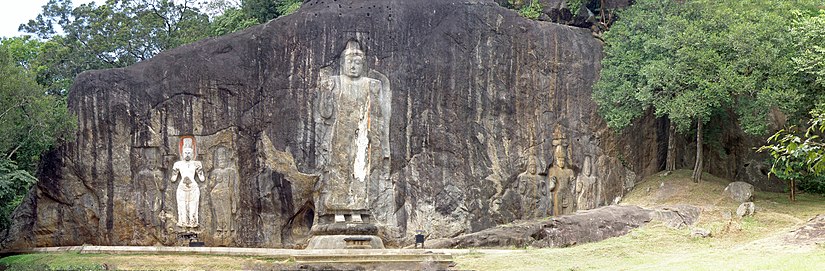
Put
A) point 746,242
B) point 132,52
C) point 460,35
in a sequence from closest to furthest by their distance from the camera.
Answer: point 746,242 → point 460,35 → point 132,52

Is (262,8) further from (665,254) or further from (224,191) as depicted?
(665,254)

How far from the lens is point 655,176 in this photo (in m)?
27.9

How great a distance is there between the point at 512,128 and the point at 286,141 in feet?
20.4

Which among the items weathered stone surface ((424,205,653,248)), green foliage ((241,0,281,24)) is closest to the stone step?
weathered stone surface ((424,205,653,248))

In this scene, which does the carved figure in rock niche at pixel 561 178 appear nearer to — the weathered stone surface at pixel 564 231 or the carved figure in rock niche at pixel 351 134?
the weathered stone surface at pixel 564 231

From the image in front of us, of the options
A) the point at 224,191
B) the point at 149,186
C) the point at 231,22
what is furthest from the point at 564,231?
the point at 231,22

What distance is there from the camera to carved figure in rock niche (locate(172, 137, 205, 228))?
25.4 m

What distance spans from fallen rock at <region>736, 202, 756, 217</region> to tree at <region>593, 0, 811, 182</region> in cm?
193

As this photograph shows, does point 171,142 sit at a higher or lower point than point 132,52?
lower

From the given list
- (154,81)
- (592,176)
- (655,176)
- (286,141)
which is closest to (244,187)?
(286,141)

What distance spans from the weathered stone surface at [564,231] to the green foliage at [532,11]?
25.9 ft

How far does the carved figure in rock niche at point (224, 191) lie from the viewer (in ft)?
83.7

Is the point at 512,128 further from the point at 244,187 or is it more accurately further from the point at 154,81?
the point at 154,81

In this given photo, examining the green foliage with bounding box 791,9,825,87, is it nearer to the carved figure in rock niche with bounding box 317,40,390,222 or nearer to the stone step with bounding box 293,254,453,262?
the stone step with bounding box 293,254,453,262
